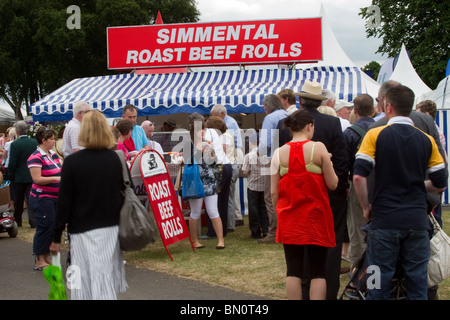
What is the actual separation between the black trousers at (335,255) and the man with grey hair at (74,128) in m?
3.72

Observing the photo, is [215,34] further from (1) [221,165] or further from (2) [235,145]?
(1) [221,165]

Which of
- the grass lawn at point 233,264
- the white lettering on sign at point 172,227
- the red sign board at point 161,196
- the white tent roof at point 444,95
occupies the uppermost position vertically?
the white tent roof at point 444,95

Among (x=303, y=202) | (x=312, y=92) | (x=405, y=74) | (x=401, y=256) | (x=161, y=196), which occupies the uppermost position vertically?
(x=405, y=74)

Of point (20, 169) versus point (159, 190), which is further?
point (20, 169)

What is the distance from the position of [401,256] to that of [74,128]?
4909 mm

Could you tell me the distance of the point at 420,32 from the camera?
36406 millimetres

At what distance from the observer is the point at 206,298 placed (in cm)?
581

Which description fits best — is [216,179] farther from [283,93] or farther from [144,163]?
[283,93]

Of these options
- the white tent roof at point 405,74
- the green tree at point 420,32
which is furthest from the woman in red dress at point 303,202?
the green tree at point 420,32

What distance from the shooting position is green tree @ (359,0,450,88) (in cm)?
3400

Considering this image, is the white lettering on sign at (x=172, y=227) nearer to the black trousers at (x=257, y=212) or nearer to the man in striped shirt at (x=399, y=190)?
the black trousers at (x=257, y=212)

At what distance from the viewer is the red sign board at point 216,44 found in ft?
52.2

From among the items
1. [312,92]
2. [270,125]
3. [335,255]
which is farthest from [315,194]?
[270,125]

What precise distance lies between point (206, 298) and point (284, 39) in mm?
11340
